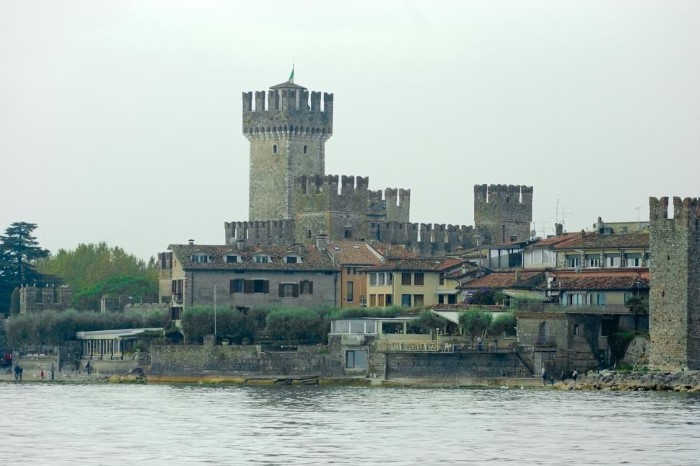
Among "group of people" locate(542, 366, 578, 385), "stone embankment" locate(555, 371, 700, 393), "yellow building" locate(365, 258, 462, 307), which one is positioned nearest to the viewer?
"stone embankment" locate(555, 371, 700, 393)

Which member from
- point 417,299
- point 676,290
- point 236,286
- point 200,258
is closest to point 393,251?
point 417,299

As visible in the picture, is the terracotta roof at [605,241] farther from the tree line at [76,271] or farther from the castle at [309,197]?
the tree line at [76,271]

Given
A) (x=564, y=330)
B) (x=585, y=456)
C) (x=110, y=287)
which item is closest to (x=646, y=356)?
(x=564, y=330)

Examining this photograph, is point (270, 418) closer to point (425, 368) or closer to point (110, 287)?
point (425, 368)

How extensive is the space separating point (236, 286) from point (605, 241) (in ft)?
59.7

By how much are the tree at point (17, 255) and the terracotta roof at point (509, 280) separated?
103 feet

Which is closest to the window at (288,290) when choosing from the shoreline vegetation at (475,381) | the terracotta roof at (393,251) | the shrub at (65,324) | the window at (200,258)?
the window at (200,258)

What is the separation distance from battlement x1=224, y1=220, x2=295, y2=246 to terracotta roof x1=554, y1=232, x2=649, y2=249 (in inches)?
743

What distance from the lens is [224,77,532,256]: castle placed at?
123 metres

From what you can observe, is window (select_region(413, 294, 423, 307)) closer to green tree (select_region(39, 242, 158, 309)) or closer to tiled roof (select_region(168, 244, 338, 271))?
tiled roof (select_region(168, 244, 338, 271))

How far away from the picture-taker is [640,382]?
9206 cm

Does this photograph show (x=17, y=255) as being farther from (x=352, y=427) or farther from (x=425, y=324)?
(x=352, y=427)

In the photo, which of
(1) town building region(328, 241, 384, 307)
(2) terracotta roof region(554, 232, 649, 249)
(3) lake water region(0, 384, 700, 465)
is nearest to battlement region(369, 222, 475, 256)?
(1) town building region(328, 241, 384, 307)

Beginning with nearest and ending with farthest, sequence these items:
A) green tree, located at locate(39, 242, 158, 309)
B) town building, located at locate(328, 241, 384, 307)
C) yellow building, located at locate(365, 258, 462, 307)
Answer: yellow building, located at locate(365, 258, 462, 307) < town building, located at locate(328, 241, 384, 307) < green tree, located at locate(39, 242, 158, 309)
